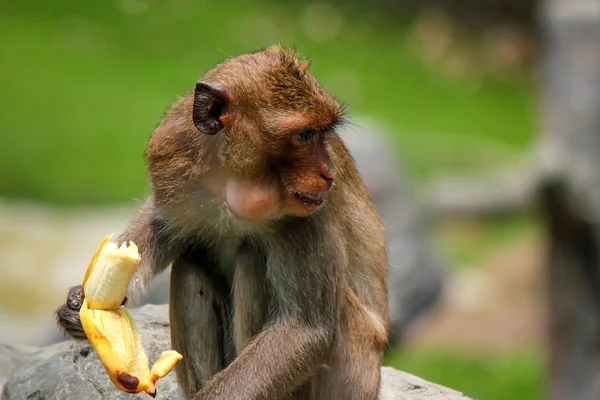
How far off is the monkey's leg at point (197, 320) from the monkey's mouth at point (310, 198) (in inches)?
40.6

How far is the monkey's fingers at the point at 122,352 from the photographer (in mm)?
5832

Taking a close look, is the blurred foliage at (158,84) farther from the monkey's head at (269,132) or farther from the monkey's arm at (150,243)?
the monkey's head at (269,132)

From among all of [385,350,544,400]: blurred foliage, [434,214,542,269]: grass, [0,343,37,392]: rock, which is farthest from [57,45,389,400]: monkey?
[434,214,542,269]: grass

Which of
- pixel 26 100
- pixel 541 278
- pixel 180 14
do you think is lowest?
pixel 541 278

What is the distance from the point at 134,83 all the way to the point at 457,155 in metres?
6.20

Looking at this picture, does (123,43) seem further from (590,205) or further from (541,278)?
(590,205)

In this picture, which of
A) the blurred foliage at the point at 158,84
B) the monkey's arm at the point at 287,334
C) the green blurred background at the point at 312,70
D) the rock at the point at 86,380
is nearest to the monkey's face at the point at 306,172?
the monkey's arm at the point at 287,334

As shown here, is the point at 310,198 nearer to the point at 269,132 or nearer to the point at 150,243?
the point at 269,132

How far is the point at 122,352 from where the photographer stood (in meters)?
5.92

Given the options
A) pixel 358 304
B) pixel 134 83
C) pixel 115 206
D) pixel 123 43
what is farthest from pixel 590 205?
pixel 123 43

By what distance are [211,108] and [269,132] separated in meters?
0.32

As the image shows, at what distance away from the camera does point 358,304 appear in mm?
6668

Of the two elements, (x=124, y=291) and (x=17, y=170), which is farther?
(x=17, y=170)

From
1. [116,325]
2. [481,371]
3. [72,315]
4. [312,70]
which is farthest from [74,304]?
[312,70]
